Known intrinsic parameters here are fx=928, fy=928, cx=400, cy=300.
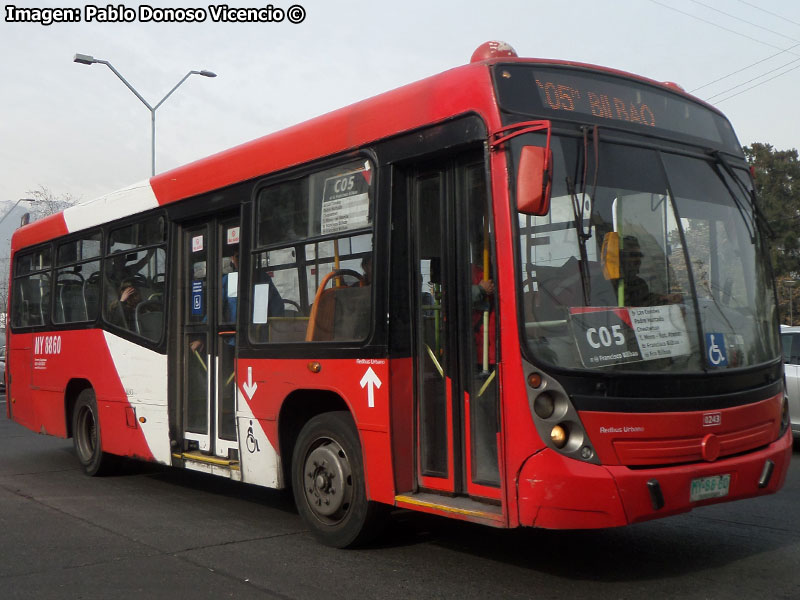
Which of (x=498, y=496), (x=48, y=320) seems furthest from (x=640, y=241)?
(x=48, y=320)

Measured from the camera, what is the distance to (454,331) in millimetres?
5801

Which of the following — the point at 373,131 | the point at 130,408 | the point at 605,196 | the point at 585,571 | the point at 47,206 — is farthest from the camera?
the point at 47,206

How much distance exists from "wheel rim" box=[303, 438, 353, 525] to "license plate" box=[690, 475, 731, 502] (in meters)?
2.28

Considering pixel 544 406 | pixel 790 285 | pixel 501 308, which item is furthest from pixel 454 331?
pixel 790 285

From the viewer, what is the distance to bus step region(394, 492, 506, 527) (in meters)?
5.27

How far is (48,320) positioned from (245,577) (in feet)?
21.3

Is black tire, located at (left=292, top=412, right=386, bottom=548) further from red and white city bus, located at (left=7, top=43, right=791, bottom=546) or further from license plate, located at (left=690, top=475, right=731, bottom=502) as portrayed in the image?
license plate, located at (left=690, top=475, right=731, bottom=502)

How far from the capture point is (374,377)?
6059mm

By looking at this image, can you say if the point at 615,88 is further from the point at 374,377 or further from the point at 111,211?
the point at 111,211

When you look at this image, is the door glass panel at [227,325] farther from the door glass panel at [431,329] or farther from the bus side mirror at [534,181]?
the bus side mirror at [534,181]

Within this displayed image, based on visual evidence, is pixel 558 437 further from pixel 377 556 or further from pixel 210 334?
pixel 210 334

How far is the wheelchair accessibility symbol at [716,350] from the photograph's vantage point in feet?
18.0

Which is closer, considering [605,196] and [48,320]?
[605,196]

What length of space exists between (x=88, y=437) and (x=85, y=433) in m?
0.06
